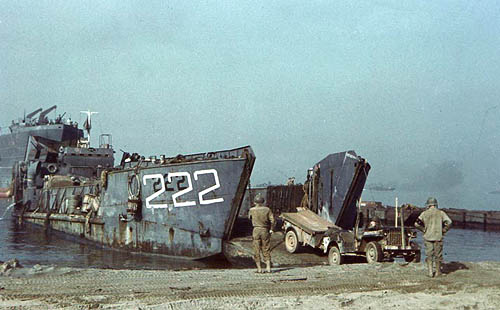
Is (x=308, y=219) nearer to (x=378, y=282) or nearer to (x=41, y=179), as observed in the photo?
(x=378, y=282)

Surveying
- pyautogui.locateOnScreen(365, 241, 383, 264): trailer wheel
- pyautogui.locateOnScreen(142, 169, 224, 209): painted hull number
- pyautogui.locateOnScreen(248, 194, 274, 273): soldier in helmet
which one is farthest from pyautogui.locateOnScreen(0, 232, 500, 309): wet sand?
pyautogui.locateOnScreen(142, 169, 224, 209): painted hull number

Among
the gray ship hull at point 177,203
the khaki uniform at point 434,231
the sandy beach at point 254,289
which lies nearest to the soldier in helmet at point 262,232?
the sandy beach at point 254,289

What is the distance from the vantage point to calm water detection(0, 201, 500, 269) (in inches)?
621

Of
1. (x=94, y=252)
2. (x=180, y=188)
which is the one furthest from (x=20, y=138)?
(x=180, y=188)

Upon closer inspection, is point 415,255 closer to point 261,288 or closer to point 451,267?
point 451,267

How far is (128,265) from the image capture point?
15.4 m

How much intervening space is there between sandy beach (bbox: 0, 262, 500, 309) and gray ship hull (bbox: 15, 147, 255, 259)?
16.8 feet

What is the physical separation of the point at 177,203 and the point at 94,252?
5576 millimetres

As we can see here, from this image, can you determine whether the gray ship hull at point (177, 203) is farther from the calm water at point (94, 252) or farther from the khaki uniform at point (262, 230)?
the khaki uniform at point (262, 230)

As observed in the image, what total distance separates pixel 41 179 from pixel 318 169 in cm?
2089

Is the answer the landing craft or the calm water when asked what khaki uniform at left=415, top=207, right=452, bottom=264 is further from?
the calm water

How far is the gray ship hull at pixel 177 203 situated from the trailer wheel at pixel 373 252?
4700 millimetres

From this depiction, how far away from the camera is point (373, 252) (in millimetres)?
11828

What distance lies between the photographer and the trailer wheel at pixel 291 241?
14.1m
